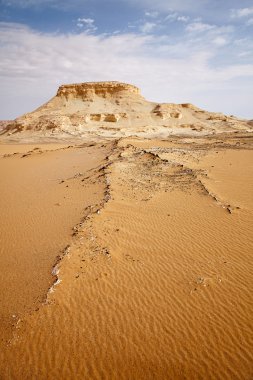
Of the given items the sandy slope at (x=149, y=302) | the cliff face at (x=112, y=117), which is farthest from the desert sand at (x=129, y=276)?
the cliff face at (x=112, y=117)

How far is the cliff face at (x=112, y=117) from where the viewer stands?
39.2m

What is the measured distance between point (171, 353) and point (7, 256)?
167 inches

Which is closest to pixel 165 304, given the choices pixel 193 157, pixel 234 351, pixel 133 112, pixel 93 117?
pixel 234 351

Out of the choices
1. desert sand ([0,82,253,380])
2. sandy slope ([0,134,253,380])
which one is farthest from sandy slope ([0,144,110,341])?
sandy slope ([0,134,253,380])

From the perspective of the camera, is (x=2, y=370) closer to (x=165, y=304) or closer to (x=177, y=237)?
(x=165, y=304)

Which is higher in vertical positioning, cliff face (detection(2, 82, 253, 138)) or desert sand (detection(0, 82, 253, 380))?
cliff face (detection(2, 82, 253, 138))

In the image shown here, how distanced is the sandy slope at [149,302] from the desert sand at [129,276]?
17 millimetres

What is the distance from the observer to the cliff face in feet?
129

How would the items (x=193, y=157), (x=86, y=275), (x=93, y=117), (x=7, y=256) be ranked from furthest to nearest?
(x=93, y=117) < (x=193, y=157) < (x=7, y=256) < (x=86, y=275)

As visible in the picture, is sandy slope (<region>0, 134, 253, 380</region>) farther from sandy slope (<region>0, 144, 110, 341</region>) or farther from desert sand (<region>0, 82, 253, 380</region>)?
sandy slope (<region>0, 144, 110, 341</region>)

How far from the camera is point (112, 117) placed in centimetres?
4375

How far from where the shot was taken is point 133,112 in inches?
1829

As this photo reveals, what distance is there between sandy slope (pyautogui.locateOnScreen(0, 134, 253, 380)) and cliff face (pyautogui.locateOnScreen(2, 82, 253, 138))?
3061 cm

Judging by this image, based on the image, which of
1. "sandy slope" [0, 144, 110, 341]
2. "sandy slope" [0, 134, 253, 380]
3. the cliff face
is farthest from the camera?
the cliff face
